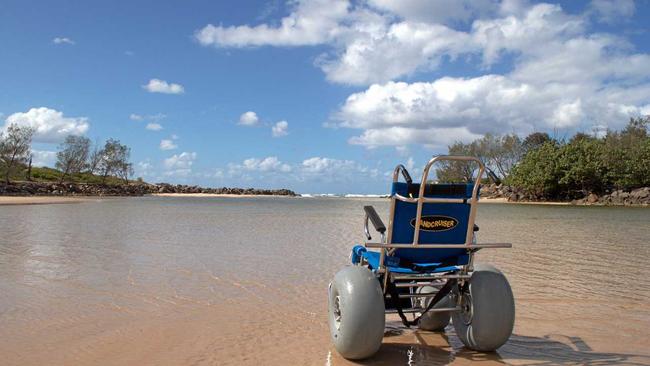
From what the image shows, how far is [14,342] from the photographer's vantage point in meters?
5.38

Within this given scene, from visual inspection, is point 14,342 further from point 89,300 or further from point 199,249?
point 199,249

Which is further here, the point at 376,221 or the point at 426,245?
the point at 376,221

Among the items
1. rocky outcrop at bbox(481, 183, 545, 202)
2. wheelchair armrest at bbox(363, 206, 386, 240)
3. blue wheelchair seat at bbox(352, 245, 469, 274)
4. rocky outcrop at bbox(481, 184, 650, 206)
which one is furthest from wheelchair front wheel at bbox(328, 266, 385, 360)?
rocky outcrop at bbox(481, 183, 545, 202)

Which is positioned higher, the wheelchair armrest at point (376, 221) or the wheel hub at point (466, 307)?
the wheelchair armrest at point (376, 221)

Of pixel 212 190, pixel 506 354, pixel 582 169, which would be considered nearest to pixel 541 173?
pixel 582 169

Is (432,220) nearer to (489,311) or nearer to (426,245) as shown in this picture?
(426,245)

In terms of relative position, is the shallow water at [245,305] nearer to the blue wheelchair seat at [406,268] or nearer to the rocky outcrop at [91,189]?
the blue wheelchair seat at [406,268]

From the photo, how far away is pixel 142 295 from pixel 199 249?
5450 mm

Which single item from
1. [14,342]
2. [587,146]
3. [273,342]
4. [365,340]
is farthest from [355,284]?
[587,146]

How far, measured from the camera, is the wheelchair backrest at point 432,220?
494 cm

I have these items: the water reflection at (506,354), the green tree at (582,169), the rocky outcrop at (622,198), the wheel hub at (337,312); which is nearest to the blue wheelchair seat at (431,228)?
the wheel hub at (337,312)

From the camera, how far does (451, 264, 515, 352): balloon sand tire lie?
4.95m

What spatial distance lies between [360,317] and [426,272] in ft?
2.79

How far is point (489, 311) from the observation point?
16.3 ft
